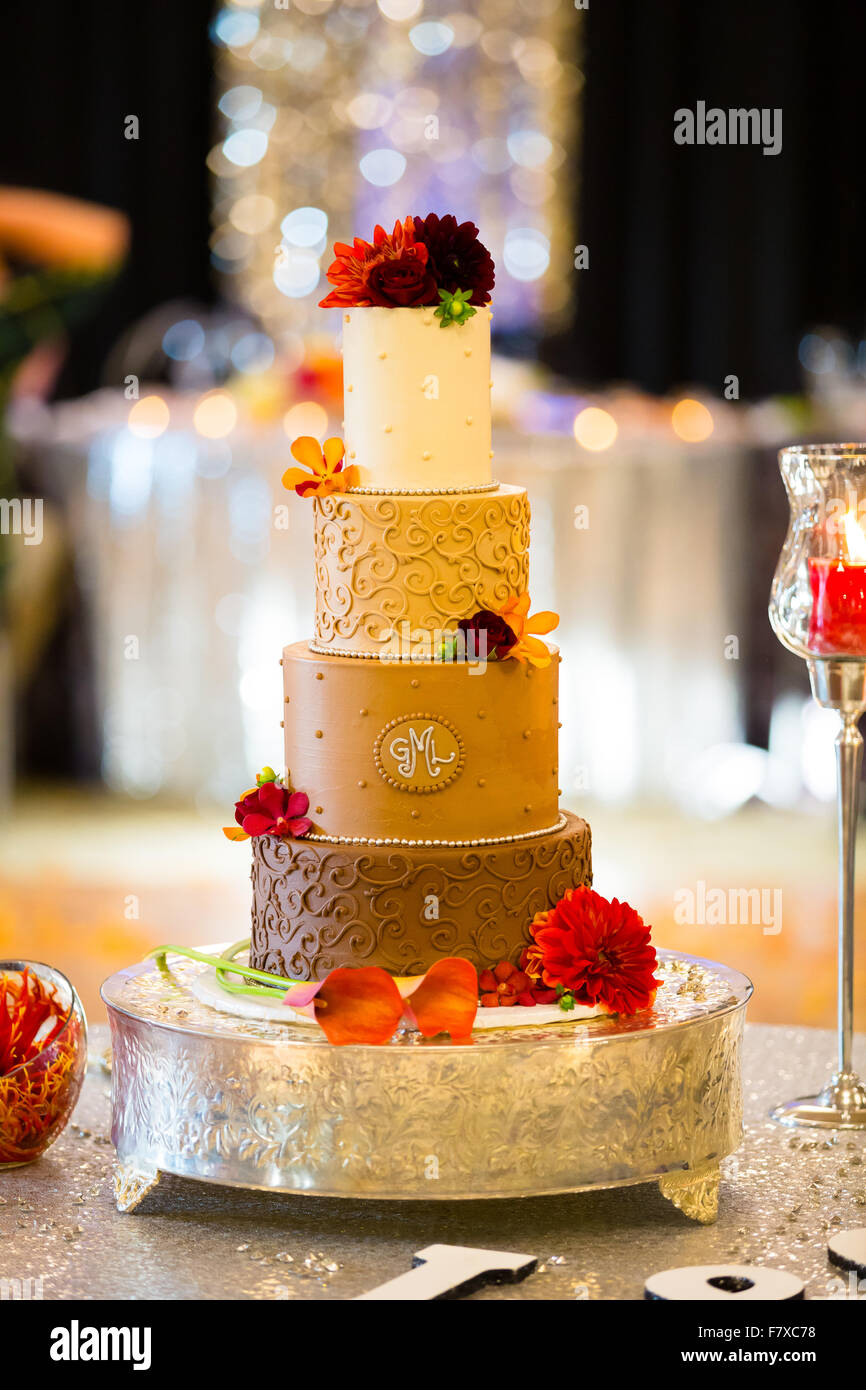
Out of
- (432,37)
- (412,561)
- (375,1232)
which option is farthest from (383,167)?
(375,1232)

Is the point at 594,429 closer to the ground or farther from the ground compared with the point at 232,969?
farther from the ground

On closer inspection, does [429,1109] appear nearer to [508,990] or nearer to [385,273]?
[508,990]

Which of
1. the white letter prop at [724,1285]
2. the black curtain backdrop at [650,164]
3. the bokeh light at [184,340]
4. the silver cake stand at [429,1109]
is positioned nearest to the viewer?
the white letter prop at [724,1285]

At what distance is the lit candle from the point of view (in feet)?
10.0

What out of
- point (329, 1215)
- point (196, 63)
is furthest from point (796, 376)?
point (329, 1215)

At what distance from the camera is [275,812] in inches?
112

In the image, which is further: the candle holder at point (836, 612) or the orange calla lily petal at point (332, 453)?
the candle holder at point (836, 612)

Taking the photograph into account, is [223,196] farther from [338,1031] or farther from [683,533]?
[338,1031]

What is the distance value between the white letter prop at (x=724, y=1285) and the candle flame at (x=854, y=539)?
114 cm

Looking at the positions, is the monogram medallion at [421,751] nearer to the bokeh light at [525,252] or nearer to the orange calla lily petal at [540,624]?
the orange calla lily petal at [540,624]

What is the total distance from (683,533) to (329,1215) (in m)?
4.85

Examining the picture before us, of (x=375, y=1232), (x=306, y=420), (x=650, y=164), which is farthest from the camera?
(x=650, y=164)

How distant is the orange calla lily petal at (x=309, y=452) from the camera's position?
9.25 feet

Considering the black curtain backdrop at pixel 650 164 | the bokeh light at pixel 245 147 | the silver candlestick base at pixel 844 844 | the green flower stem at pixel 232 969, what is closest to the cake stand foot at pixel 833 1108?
the silver candlestick base at pixel 844 844
